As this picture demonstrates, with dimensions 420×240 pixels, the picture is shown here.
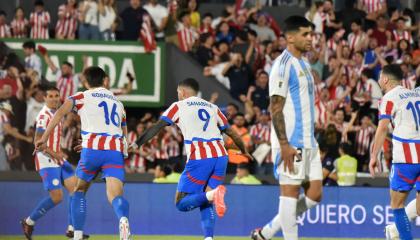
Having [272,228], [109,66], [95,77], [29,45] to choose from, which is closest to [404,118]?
[272,228]

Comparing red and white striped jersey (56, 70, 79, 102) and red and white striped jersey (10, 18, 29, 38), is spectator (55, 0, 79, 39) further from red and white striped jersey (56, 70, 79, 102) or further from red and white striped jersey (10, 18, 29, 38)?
red and white striped jersey (56, 70, 79, 102)

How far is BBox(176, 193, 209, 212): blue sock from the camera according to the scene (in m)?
13.6

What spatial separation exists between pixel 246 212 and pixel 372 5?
865 centimetres

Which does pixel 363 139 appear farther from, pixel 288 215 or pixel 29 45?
pixel 288 215

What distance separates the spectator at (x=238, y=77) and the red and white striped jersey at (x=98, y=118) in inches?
372

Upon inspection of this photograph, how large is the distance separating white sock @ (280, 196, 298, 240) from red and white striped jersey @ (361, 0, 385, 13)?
14.9 m

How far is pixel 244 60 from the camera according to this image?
23.1 meters

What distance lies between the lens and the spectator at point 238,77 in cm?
2305

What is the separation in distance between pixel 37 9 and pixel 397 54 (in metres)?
7.67

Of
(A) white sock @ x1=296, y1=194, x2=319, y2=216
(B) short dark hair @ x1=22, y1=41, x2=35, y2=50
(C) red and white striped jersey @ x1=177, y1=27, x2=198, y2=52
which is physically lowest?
(A) white sock @ x1=296, y1=194, x2=319, y2=216

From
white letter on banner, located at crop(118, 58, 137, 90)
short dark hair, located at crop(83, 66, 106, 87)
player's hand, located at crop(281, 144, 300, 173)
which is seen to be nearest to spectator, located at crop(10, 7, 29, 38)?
Answer: white letter on banner, located at crop(118, 58, 137, 90)

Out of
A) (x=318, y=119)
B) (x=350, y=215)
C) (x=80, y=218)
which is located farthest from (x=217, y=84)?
(x=80, y=218)

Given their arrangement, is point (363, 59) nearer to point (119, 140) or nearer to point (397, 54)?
point (397, 54)

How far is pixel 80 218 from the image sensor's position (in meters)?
14.2
